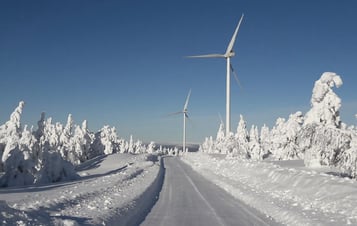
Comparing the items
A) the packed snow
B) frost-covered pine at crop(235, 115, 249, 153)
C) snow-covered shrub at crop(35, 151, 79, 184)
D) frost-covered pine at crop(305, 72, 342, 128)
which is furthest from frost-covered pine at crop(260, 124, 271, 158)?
snow-covered shrub at crop(35, 151, 79, 184)

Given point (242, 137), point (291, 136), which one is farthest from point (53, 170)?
point (242, 137)

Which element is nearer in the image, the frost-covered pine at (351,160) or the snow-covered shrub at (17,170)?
the frost-covered pine at (351,160)

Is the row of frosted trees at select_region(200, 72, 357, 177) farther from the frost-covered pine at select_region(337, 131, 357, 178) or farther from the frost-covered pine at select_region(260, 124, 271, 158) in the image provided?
the frost-covered pine at select_region(260, 124, 271, 158)

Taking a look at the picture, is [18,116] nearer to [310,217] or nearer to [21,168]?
[21,168]

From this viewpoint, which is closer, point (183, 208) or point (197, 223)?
point (197, 223)

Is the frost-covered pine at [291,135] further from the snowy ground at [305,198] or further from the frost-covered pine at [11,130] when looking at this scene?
the frost-covered pine at [11,130]

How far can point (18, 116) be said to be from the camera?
171 feet

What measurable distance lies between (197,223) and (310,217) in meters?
3.79

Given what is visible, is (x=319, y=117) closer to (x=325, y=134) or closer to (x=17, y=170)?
(x=325, y=134)

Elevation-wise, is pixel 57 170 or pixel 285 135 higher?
pixel 285 135

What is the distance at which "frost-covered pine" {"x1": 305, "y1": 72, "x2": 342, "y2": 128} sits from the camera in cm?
3531

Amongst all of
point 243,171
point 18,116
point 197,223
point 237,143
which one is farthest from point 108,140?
point 197,223

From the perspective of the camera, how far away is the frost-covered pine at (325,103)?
35312 mm

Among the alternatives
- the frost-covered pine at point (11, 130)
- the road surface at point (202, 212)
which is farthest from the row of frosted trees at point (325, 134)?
the frost-covered pine at point (11, 130)
